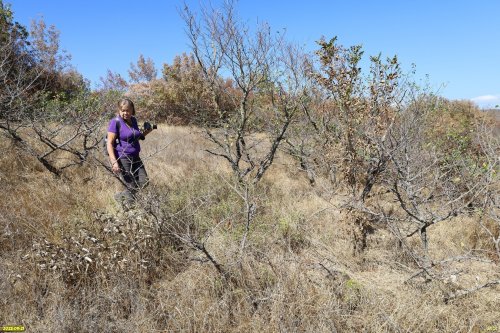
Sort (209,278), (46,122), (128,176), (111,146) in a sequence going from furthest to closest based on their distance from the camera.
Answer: (46,122) → (128,176) → (111,146) → (209,278)

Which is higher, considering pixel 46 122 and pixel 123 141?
pixel 46 122

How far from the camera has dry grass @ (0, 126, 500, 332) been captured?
94.9 inches

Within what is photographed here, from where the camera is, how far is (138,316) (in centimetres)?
244

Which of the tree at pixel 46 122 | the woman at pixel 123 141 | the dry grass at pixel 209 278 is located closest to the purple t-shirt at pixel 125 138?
the woman at pixel 123 141

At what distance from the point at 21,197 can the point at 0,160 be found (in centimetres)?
161

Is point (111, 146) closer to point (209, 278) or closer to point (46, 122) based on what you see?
point (209, 278)

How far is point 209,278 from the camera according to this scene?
8.96ft

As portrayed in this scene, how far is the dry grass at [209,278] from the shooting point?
241cm

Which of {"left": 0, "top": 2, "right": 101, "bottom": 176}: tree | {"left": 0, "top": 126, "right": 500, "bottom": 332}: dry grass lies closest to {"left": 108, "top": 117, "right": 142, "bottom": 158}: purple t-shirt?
{"left": 0, "top": 126, "right": 500, "bottom": 332}: dry grass

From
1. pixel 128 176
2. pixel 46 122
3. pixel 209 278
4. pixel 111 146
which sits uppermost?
pixel 46 122

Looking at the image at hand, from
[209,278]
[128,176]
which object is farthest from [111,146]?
[209,278]

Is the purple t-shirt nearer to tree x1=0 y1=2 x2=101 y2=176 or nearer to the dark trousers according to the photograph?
the dark trousers

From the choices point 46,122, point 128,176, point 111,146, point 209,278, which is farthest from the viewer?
point 46,122

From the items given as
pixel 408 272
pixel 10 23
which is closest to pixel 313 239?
pixel 408 272
